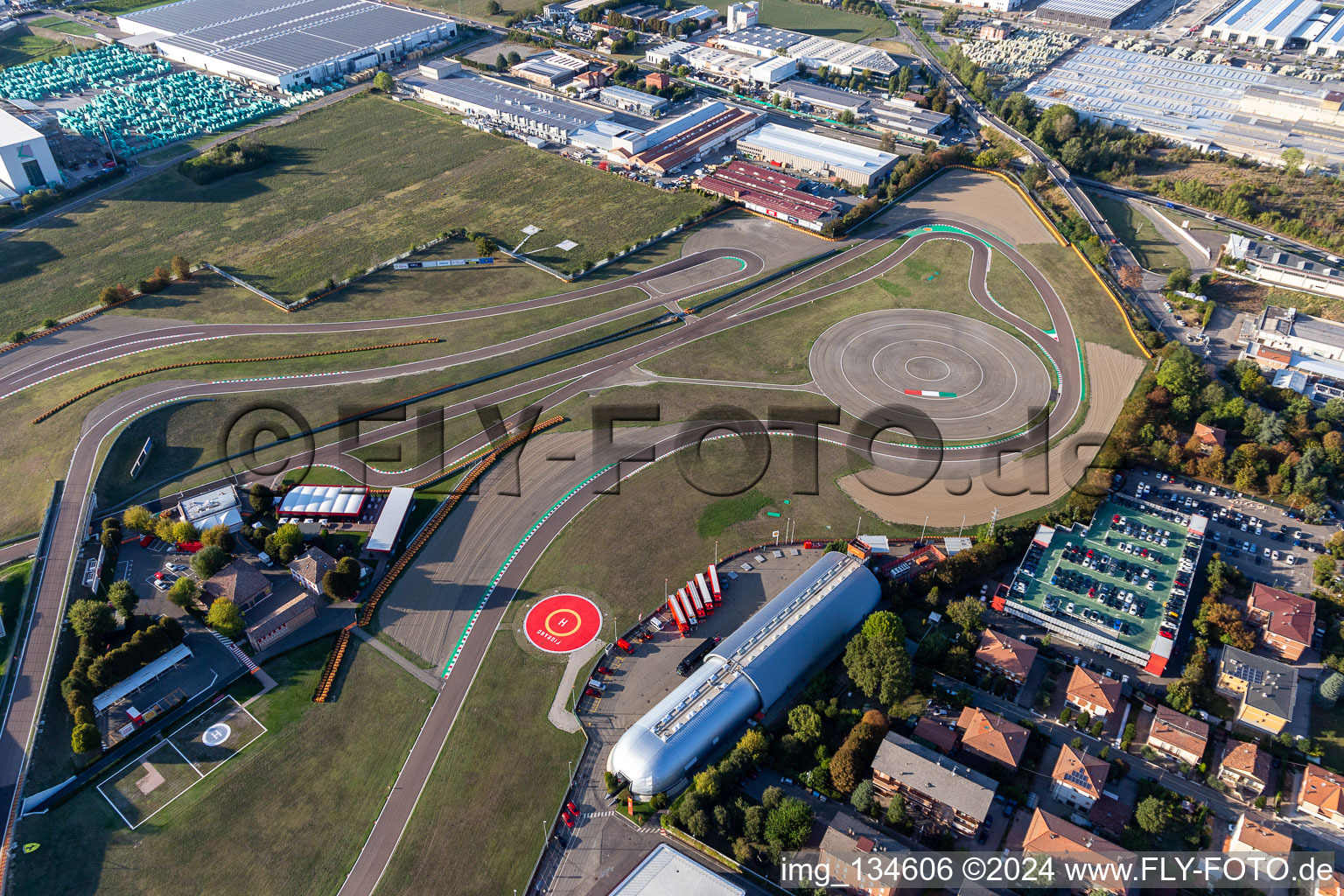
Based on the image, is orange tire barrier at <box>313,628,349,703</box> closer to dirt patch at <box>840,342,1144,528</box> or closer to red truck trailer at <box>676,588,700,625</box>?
red truck trailer at <box>676,588,700,625</box>

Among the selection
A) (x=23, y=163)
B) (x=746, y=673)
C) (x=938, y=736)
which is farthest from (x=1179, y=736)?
(x=23, y=163)

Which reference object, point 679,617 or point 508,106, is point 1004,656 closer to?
point 679,617

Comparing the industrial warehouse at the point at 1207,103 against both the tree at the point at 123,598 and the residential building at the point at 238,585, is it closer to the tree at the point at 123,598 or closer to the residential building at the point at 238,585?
the residential building at the point at 238,585

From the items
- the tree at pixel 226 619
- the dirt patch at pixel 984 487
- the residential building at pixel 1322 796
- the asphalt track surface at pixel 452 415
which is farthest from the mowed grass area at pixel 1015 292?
the tree at pixel 226 619

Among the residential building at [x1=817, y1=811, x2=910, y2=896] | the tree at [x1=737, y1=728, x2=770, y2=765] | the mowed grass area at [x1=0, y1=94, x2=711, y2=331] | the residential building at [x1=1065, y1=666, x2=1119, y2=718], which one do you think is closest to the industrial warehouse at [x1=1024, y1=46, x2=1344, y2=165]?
the mowed grass area at [x1=0, y1=94, x2=711, y2=331]

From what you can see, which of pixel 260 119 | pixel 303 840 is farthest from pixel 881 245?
pixel 260 119
